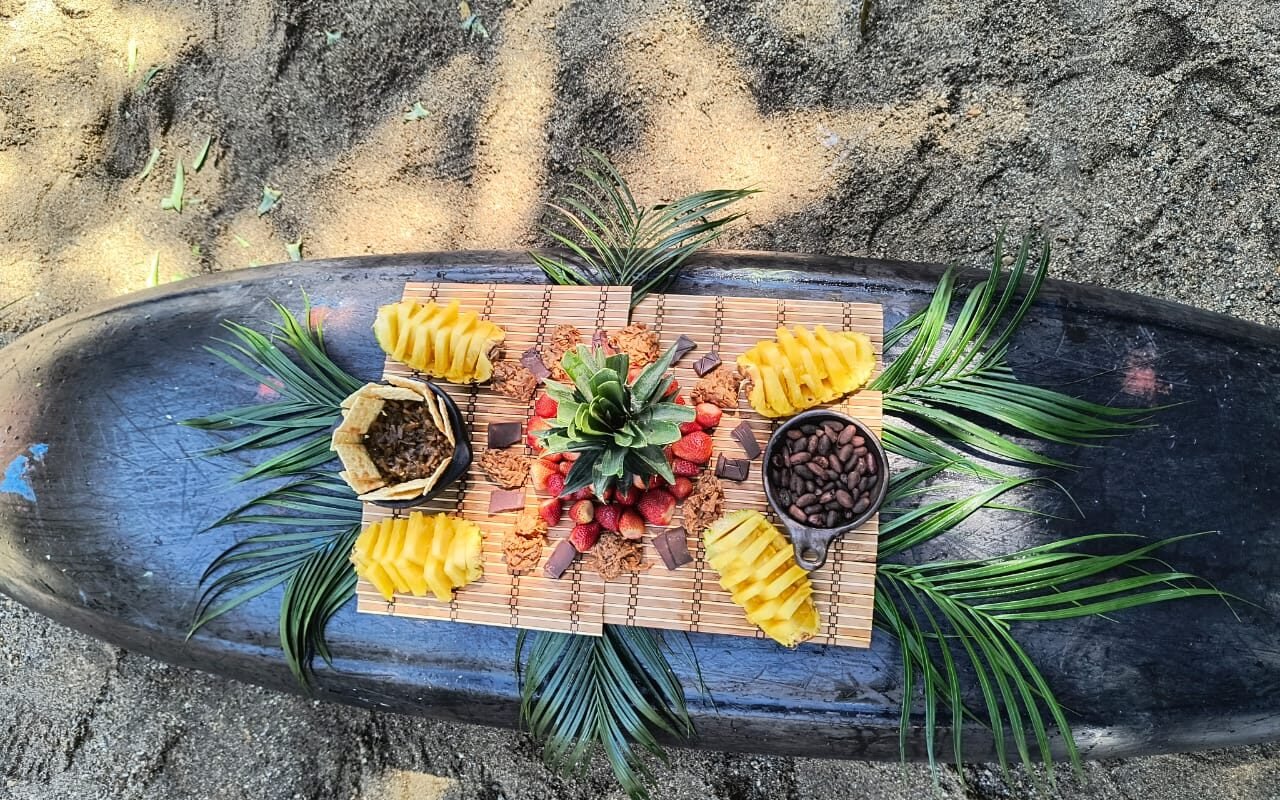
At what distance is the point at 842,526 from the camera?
2.11 metres

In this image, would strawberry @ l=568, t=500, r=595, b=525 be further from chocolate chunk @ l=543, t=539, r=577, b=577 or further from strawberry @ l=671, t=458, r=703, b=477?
strawberry @ l=671, t=458, r=703, b=477

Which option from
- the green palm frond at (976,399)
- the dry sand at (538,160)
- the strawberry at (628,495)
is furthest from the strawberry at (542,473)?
the dry sand at (538,160)

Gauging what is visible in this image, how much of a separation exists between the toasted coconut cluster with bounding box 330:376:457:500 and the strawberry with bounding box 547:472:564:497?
1.02 ft

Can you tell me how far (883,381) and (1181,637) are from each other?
1152mm

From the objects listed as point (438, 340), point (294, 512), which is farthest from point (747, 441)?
point (294, 512)

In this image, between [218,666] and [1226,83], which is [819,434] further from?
[1226,83]

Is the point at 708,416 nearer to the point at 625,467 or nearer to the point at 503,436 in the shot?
the point at 625,467

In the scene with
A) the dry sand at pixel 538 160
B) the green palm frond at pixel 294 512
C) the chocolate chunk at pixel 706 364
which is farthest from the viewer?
the dry sand at pixel 538 160

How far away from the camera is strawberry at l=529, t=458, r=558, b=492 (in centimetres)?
243

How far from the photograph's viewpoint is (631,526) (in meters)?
2.35

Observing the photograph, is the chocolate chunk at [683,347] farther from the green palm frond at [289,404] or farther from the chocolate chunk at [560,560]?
the green palm frond at [289,404]

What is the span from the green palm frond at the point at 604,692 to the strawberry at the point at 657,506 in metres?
0.36

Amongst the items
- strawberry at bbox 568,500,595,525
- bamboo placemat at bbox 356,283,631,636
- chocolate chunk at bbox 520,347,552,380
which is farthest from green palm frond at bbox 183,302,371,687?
strawberry at bbox 568,500,595,525

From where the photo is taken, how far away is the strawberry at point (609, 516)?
2.36 m
